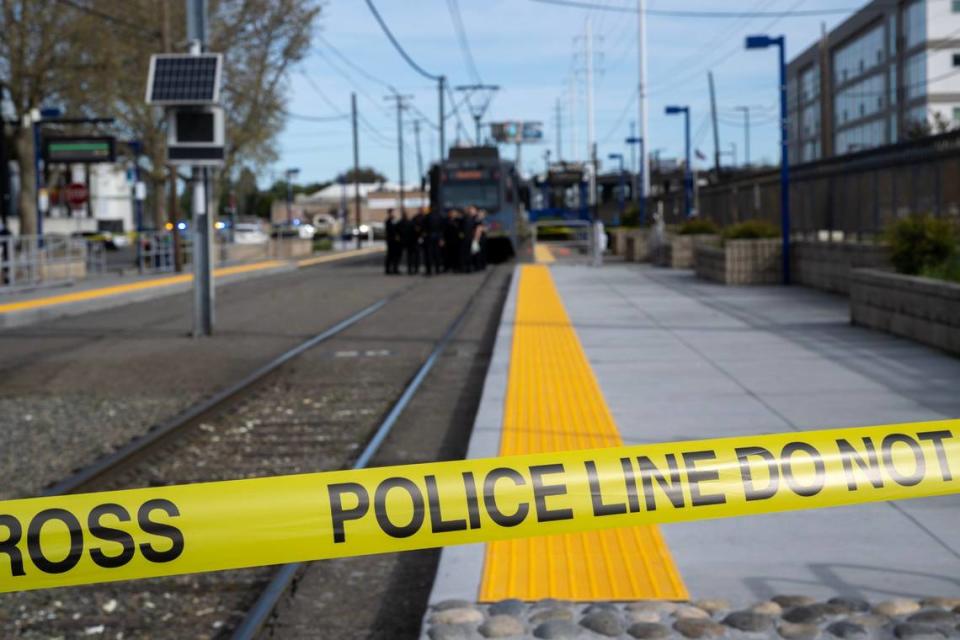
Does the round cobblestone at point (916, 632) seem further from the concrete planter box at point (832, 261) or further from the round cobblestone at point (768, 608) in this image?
the concrete planter box at point (832, 261)

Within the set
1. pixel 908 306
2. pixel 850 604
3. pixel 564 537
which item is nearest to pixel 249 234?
pixel 908 306

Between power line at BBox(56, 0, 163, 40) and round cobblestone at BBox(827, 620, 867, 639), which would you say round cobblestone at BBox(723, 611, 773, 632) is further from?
power line at BBox(56, 0, 163, 40)

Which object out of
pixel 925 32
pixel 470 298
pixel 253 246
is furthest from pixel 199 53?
pixel 925 32

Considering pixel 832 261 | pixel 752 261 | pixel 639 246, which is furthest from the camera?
pixel 639 246

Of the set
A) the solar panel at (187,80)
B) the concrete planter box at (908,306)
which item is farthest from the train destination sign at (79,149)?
the concrete planter box at (908,306)

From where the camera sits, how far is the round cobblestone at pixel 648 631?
4.63m

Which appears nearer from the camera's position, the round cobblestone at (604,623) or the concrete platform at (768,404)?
the round cobblestone at (604,623)

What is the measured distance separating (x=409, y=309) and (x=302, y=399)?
1100 centimetres

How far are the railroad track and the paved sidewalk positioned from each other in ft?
6.11

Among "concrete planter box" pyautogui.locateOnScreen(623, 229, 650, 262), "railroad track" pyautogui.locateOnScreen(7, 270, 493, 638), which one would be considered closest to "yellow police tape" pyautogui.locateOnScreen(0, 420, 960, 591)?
"railroad track" pyautogui.locateOnScreen(7, 270, 493, 638)

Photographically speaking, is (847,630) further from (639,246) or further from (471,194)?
(639,246)

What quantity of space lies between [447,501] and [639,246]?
37.3 meters

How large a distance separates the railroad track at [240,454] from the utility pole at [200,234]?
1.57 meters

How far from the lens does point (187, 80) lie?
57.2 feet
